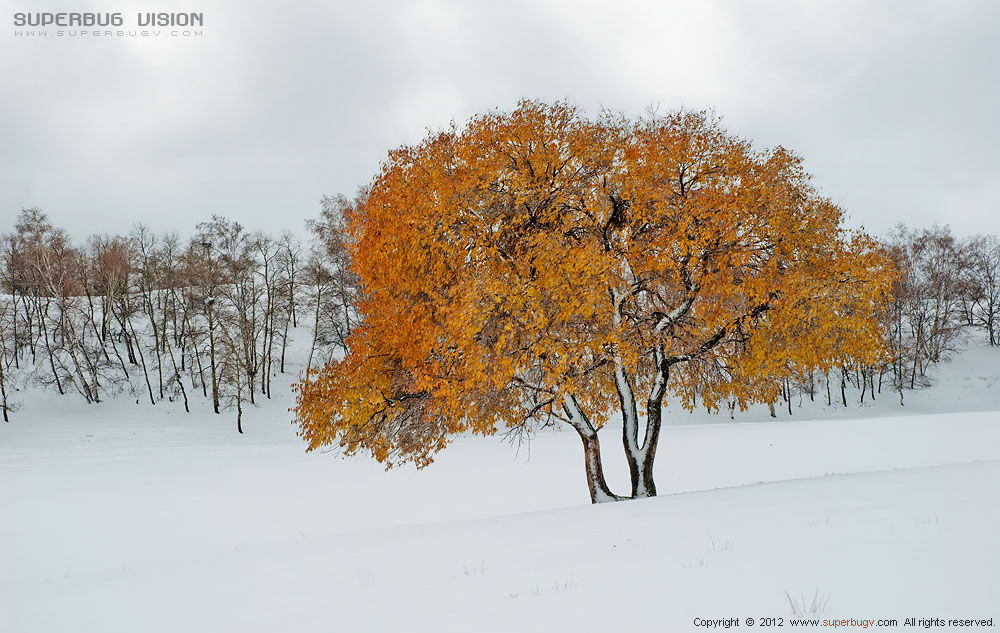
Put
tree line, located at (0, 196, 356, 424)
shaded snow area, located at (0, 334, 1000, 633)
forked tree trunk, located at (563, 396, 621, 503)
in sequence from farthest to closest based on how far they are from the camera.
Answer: tree line, located at (0, 196, 356, 424) < forked tree trunk, located at (563, 396, 621, 503) < shaded snow area, located at (0, 334, 1000, 633)

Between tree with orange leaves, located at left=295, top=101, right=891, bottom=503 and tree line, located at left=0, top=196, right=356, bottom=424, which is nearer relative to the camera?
tree with orange leaves, located at left=295, top=101, right=891, bottom=503

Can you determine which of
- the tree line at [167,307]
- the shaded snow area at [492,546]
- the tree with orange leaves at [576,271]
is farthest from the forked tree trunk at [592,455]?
the tree line at [167,307]

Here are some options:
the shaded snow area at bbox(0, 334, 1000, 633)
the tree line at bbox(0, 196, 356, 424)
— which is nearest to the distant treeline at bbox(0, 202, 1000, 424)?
the tree line at bbox(0, 196, 356, 424)

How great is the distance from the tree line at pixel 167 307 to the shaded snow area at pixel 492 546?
15.6m

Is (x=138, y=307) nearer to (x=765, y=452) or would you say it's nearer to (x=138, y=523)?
→ (x=138, y=523)

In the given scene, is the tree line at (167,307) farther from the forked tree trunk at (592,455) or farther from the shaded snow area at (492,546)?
the forked tree trunk at (592,455)

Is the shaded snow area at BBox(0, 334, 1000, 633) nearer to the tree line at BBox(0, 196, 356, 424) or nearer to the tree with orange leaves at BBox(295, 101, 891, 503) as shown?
the tree with orange leaves at BBox(295, 101, 891, 503)

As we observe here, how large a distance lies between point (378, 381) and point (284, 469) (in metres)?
13.0

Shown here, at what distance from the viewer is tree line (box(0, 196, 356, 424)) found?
37594 millimetres

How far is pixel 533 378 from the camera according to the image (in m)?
13.8

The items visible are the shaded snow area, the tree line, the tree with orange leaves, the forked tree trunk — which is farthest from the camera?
the tree line

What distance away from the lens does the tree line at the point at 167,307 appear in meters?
37.6

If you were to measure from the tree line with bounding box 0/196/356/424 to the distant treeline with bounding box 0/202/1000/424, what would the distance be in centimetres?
14

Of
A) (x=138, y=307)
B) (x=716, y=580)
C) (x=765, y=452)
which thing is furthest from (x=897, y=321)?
(x=138, y=307)
